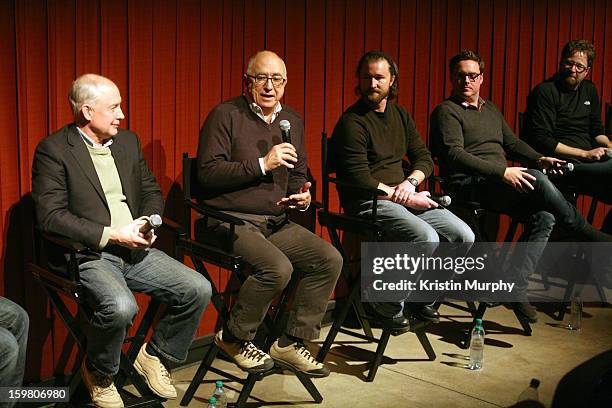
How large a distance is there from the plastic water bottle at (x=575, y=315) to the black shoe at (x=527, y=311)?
0.20 meters

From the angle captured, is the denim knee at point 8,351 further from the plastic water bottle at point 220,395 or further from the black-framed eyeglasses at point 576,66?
the black-framed eyeglasses at point 576,66

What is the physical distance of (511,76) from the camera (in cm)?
555

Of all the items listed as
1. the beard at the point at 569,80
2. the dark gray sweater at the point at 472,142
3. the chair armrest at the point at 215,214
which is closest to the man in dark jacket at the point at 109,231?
the chair armrest at the point at 215,214

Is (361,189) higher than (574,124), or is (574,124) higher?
(574,124)

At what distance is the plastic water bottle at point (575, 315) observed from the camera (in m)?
4.52

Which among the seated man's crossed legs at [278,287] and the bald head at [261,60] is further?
the bald head at [261,60]

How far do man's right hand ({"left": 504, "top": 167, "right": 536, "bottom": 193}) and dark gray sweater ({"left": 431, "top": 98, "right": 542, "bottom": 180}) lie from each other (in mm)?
37

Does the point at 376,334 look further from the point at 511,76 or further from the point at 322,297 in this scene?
the point at 511,76

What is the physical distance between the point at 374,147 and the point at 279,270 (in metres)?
1.06

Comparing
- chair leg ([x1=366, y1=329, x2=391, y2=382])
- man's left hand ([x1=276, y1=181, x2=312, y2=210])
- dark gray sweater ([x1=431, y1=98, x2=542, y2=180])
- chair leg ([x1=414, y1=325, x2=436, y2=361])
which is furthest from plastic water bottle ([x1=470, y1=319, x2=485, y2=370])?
man's left hand ([x1=276, y1=181, x2=312, y2=210])

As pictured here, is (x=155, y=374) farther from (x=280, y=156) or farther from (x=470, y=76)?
(x=470, y=76)

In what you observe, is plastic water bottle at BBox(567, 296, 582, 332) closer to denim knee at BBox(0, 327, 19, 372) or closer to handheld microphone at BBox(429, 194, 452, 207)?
handheld microphone at BBox(429, 194, 452, 207)

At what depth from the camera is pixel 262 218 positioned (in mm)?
3518

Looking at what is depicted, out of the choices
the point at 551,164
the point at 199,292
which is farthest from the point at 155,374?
the point at 551,164
